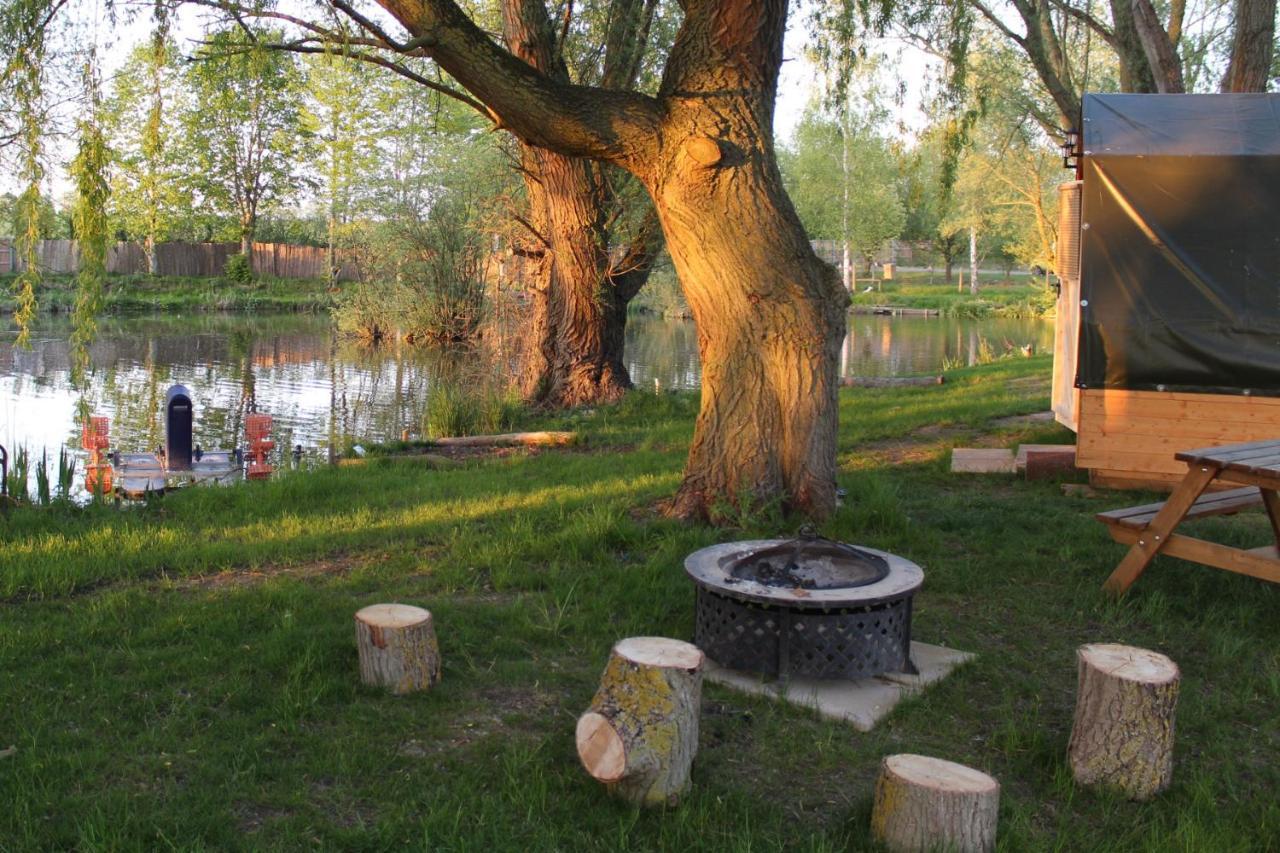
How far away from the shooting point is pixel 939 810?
315cm

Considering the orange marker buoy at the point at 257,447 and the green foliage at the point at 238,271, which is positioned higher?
the green foliage at the point at 238,271

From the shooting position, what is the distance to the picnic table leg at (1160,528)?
5254 millimetres

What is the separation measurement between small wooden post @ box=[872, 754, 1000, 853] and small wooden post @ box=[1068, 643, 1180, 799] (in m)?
0.72

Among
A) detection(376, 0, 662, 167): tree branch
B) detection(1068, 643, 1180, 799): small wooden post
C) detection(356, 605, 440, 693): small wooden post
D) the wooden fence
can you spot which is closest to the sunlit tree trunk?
detection(376, 0, 662, 167): tree branch

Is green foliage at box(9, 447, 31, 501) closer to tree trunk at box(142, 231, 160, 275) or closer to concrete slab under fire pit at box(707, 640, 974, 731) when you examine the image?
concrete slab under fire pit at box(707, 640, 974, 731)

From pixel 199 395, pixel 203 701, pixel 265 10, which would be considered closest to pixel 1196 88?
pixel 265 10

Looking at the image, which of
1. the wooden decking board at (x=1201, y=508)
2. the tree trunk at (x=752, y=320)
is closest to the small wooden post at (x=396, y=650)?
the tree trunk at (x=752, y=320)

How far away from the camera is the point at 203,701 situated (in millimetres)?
4277

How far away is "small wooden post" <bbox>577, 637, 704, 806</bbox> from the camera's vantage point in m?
3.47

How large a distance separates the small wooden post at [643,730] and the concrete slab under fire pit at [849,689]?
0.96 metres

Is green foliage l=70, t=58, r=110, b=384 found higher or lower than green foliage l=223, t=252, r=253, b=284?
lower

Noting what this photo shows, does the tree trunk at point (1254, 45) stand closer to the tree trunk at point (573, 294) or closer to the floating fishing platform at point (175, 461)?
the tree trunk at point (573, 294)

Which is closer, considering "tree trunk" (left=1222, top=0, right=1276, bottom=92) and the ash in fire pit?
the ash in fire pit

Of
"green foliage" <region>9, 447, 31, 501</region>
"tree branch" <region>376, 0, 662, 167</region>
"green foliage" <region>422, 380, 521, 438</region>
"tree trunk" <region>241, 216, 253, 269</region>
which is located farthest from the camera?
"tree trunk" <region>241, 216, 253, 269</region>
